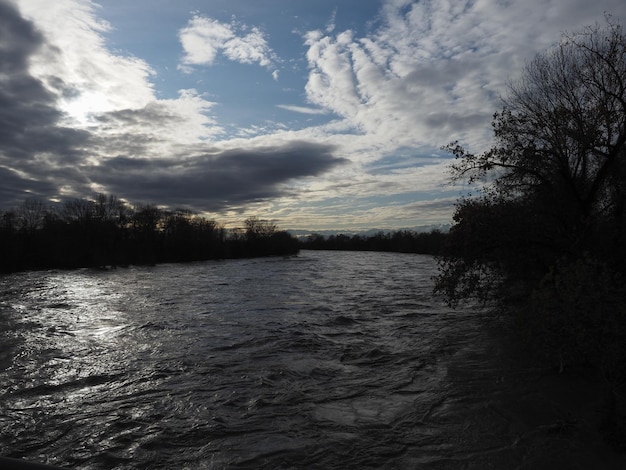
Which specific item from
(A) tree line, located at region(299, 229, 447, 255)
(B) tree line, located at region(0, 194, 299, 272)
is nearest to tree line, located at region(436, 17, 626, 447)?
(B) tree line, located at region(0, 194, 299, 272)

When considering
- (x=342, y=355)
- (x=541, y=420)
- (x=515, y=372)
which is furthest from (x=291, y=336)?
(x=541, y=420)

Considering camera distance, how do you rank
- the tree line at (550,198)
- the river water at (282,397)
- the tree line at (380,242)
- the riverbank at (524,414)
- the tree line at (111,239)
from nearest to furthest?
the riverbank at (524,414) → the river water at (282,397) → the tree line at (550,198) → the tree line at (111,239) → the tree line at (380,242)

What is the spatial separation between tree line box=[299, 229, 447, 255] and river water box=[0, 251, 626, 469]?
9980cm

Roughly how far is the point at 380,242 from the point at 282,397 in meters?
141

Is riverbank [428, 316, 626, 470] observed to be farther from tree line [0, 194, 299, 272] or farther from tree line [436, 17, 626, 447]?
tree line [0, 194, 299, 272]

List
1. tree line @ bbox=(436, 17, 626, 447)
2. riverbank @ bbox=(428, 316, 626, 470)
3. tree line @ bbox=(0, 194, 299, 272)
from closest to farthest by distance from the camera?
1. riverbank @ bbox=(428, 316, 626, 470)
2. tree line @ bbox=(436, 17, 626, 447)
3. tree line @ bbox=(0, 194, 299, 272)

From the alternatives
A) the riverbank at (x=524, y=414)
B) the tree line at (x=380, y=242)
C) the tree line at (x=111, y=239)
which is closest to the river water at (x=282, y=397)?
the riverbank at (x=524, y=414)

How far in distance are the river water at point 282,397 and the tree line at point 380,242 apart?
99.8 metres

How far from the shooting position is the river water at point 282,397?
7.75m

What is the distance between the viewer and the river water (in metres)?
7.75

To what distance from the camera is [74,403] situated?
10.3m

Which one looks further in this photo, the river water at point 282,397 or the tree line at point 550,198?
the tree line at point 550,198

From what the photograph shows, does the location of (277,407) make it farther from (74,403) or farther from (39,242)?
(39,242)

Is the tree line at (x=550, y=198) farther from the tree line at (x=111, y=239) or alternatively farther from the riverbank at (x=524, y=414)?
the tree line at (x=111, y=239)
